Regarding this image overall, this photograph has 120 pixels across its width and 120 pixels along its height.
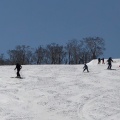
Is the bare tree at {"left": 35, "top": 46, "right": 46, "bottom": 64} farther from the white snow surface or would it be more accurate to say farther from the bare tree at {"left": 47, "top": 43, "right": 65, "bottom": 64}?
the white snow surface

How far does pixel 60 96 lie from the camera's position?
108 feet

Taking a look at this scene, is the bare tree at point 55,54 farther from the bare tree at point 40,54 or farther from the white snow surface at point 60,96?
the white snow surface at point 60,96

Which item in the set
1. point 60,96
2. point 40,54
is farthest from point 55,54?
point 60,96

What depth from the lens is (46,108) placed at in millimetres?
28484

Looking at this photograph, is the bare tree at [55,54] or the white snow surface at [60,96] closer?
the white snow surface at [60,96]

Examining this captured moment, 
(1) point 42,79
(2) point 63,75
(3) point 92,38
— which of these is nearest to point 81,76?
(2) point 63,75

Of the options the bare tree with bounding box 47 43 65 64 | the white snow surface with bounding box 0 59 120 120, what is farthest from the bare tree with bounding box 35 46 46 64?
the white snow surface with bounding box 0 59 120 120

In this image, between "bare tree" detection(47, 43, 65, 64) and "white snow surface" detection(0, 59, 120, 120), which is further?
"bare tree" detection(47, 43, 65, 64)

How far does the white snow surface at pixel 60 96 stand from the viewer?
26688mm

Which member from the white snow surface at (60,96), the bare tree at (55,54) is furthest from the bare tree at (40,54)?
the white snow surface at (60,96)

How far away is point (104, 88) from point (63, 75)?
10.9 metres

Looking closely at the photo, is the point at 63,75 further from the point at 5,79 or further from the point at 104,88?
the point at 104,88

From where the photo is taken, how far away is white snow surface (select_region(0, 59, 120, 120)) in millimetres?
26688

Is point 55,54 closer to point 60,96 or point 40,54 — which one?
point 40,54
